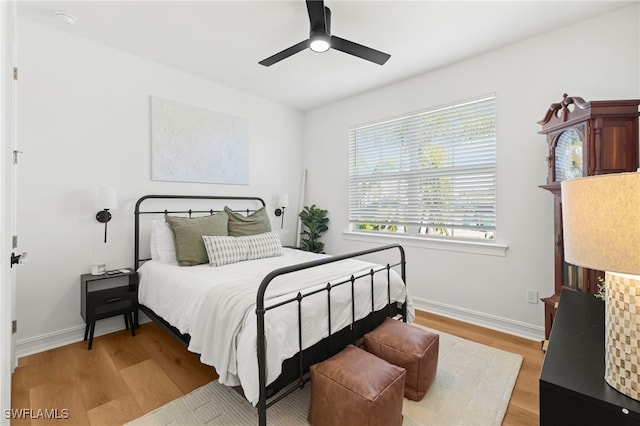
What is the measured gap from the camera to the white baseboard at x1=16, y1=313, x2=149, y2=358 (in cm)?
239

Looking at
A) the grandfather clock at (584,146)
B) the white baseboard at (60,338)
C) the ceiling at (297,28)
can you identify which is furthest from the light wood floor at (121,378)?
the ceiling at (297,28)

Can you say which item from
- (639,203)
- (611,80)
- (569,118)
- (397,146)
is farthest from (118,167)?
(611,80)

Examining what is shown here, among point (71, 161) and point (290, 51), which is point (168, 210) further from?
point (290, 51)

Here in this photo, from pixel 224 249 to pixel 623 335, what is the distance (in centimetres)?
253

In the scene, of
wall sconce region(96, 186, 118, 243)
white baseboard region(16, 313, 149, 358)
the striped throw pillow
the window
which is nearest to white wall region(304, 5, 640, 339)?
the window

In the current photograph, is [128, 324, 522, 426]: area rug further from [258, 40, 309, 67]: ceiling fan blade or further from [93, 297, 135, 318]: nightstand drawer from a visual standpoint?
[258, 40, 309, 67]: ceiling fan blade

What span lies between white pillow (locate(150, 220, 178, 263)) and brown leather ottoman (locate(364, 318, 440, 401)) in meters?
1.94

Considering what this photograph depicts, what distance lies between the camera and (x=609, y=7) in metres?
2.25

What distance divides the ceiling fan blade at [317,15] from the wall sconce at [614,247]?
5.98ft

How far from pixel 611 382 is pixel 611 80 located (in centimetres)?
255

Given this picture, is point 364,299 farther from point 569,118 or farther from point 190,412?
point 569,118

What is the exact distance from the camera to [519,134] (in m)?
2.74

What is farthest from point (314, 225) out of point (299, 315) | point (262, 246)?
point (299, 315)

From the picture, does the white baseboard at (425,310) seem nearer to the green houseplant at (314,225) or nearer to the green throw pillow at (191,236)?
the green throw pillow at (191,236)
